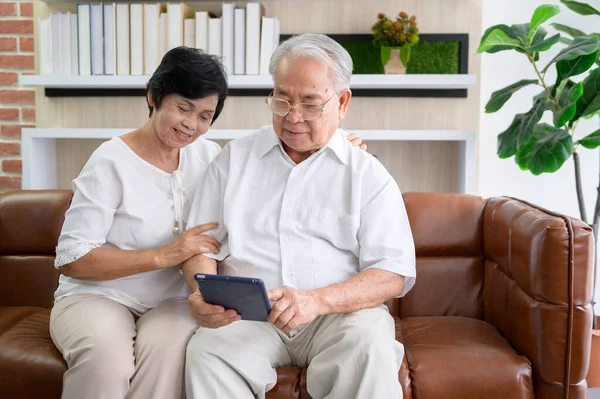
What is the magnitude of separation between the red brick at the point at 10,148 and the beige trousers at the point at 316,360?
2.35 m

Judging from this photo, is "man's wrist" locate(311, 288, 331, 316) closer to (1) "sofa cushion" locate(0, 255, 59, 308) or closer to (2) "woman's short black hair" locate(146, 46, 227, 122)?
(2) "woman's short black hair" locate(146, 46, 227, 122)

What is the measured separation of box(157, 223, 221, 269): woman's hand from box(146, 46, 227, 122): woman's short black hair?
1.35 feet

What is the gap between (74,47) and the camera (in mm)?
2959

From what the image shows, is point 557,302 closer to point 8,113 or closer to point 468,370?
point 468,370

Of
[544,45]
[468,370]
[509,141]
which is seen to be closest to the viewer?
[468,370]

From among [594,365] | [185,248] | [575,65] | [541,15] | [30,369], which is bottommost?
[594,365]

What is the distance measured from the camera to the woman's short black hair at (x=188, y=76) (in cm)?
183

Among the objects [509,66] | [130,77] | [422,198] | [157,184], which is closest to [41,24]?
[130,77]

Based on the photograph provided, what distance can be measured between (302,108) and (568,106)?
4.04ft

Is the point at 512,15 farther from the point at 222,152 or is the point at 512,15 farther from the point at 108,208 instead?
the point at 108,208

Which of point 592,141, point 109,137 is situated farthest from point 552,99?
point 109,137

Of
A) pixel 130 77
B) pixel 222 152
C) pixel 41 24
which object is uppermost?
Result: pixel 41 24

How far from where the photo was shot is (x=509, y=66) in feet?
10.5

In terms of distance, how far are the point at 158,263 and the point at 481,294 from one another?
3.79ft
